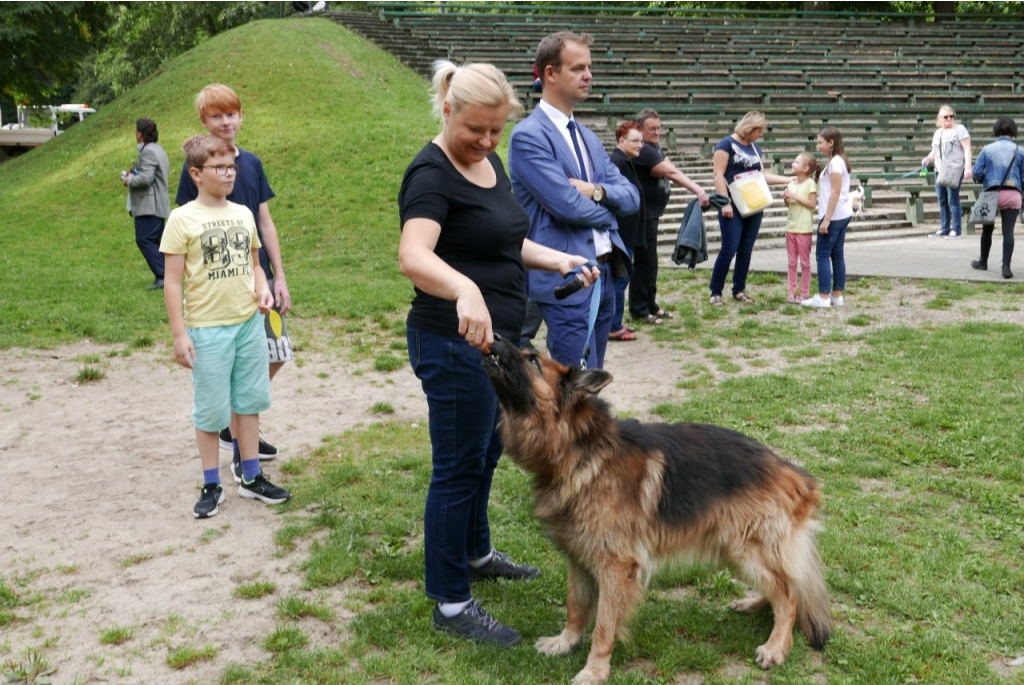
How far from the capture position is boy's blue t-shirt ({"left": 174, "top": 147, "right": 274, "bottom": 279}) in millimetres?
5297

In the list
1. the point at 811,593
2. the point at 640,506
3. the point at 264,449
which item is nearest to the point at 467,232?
the point at 640,506

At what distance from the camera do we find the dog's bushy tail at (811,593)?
3.46m

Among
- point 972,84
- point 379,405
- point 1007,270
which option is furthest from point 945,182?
point 972,84

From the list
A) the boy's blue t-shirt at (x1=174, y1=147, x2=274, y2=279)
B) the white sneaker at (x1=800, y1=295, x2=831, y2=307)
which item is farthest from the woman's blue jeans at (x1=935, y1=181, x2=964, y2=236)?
the boy's blue t-shirt at (x1=174, y1=147, x2=274, y2=279)

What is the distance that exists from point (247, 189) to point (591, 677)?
367 centimetres

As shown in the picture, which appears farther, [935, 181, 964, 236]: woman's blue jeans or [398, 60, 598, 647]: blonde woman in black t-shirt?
[935, 181, 964, 236]: woman's blue jeans

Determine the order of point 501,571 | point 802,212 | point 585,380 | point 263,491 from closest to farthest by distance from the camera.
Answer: point 585,380
point 501,571
point 263,491
point 802,212

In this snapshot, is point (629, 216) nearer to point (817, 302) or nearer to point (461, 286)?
point (817, 302)

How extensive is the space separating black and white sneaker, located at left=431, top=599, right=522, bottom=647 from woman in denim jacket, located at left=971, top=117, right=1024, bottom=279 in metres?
10.5

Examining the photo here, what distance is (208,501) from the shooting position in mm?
4895

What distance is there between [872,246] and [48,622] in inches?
554

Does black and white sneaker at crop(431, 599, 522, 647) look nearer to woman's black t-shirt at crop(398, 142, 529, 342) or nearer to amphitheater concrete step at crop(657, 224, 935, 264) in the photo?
woman's black t-shirt at crop(398, 142, 529, 342)

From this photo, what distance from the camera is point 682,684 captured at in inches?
131

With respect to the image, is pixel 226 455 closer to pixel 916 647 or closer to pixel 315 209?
pixel 916 647
